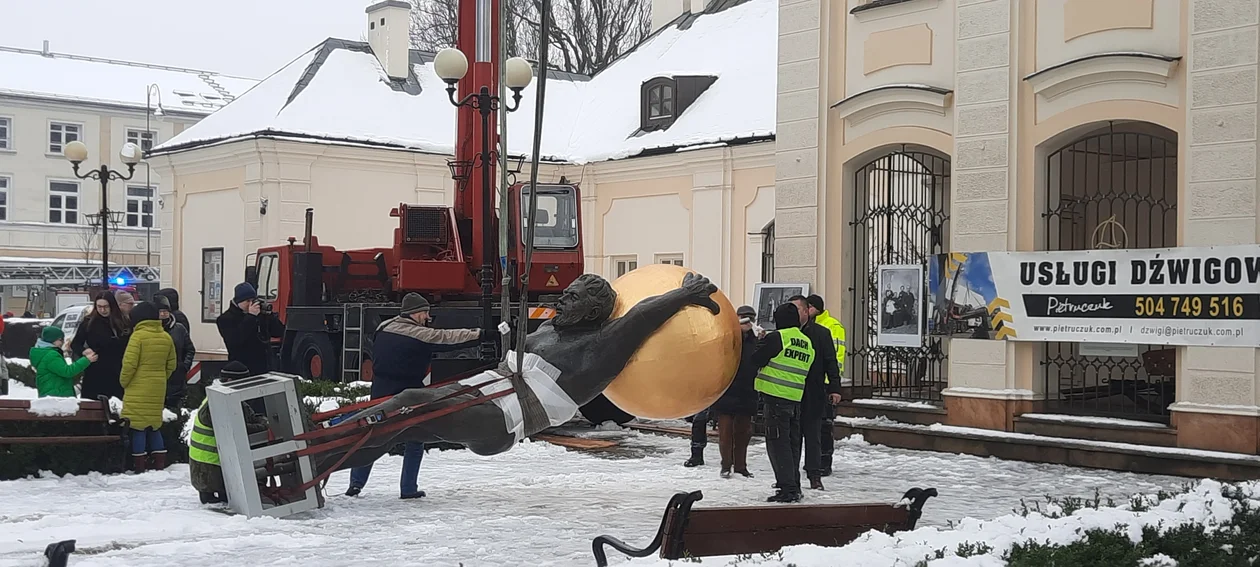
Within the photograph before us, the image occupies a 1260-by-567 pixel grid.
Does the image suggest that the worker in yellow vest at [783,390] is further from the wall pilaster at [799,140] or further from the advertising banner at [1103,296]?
the wall pilaster at [799,140]

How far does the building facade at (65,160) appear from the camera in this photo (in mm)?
51156

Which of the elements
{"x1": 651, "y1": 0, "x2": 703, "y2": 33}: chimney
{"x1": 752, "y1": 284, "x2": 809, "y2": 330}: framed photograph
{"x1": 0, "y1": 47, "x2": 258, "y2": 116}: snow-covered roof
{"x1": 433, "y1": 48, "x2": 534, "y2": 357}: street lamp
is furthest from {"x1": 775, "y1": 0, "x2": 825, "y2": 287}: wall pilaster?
{"x1": 0, "y1": 47, "x2": 258, "y2": 116}: snow-covered roof

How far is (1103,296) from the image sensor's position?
46.2ft

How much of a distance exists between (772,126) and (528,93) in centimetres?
946

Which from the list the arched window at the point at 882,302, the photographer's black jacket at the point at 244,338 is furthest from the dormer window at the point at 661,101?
the photographer's black jacket at the point at 244,338

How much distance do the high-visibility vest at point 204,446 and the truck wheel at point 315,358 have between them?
33.3ft

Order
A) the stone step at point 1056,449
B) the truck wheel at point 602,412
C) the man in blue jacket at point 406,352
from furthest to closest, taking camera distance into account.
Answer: the truck wheel at point 602,412 < the stone step at point 1056,449 < the man in blue jacket at point 406,352

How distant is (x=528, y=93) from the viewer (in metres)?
33.0

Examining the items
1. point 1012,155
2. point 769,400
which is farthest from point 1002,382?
point 769,400

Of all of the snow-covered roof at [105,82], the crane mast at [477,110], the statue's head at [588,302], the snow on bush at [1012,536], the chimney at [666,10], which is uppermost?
the snow-covered roof at [105,82]

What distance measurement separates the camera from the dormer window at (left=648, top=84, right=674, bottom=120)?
28.1 metres

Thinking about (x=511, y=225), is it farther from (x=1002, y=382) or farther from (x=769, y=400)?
(x=769, y=400)

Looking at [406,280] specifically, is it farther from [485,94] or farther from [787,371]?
[787,371]

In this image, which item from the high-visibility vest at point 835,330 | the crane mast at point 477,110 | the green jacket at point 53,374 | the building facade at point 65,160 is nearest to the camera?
the green jacket at point 53,374
